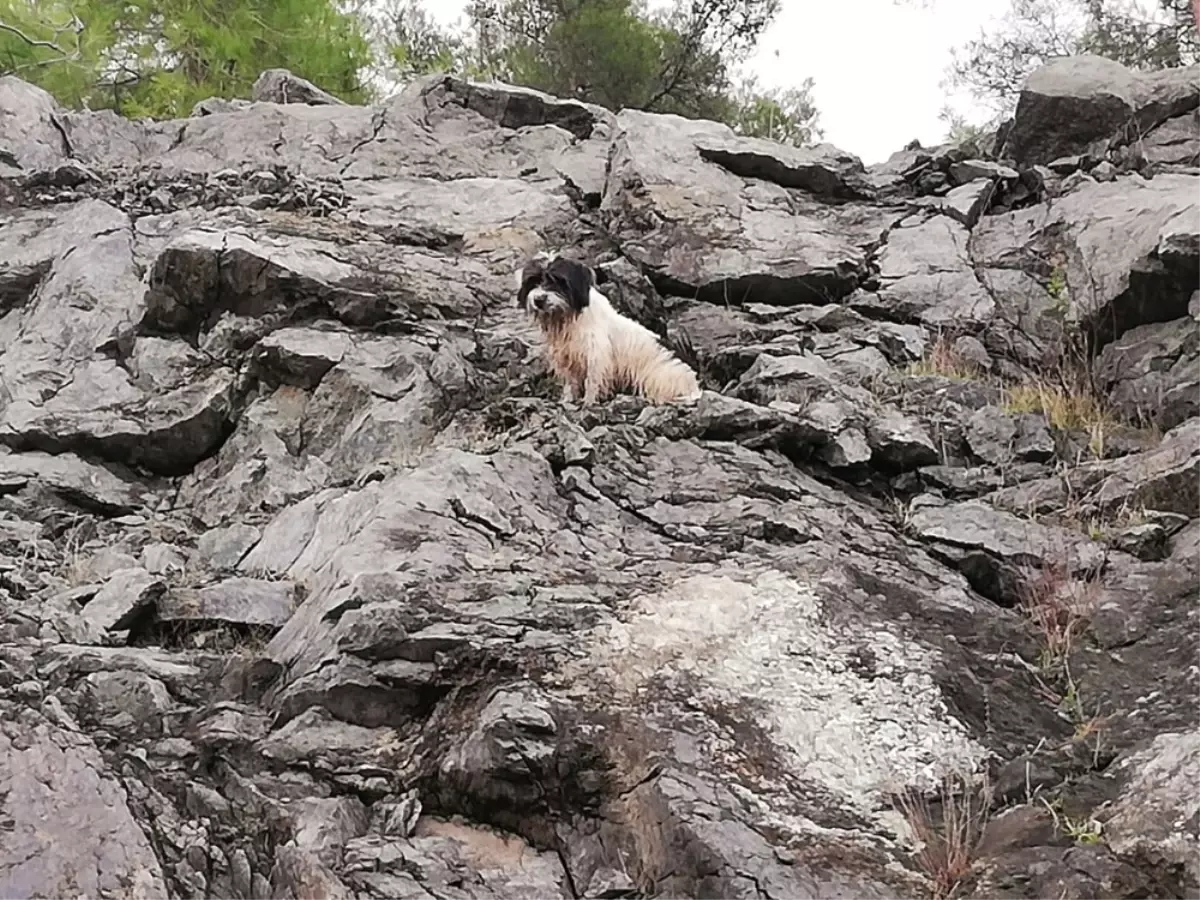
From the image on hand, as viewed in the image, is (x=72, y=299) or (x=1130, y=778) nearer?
(x=1130, y=778)

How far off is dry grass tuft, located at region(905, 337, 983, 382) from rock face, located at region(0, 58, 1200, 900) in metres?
0.04

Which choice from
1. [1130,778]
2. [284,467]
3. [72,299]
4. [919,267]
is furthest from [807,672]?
[72,299]

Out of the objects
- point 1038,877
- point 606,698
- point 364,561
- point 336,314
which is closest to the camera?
point 1038,877

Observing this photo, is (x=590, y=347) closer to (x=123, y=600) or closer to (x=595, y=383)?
(x=595, y=383)

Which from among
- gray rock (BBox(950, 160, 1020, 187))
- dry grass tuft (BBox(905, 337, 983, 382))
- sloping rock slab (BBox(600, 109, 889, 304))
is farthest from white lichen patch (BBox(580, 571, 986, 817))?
gray rock (BBox(950, 160, 1020, 187))

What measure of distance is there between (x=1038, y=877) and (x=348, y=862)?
2.09m

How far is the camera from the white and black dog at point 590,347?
7727mm

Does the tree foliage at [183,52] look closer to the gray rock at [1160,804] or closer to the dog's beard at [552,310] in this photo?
the dog's beard at [552,310]

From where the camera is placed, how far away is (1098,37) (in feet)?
48.5

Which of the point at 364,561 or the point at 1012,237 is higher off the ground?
the point at 1012,237

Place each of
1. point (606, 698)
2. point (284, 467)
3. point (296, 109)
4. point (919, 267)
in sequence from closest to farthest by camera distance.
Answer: point (606, 698)
point (284, 467)
point (919, 267)
point (296, 109)

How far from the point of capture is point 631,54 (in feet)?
47.7

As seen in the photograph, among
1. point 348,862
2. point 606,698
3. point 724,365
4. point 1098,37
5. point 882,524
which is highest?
point 1098,37

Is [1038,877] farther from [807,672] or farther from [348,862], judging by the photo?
[348,862]
